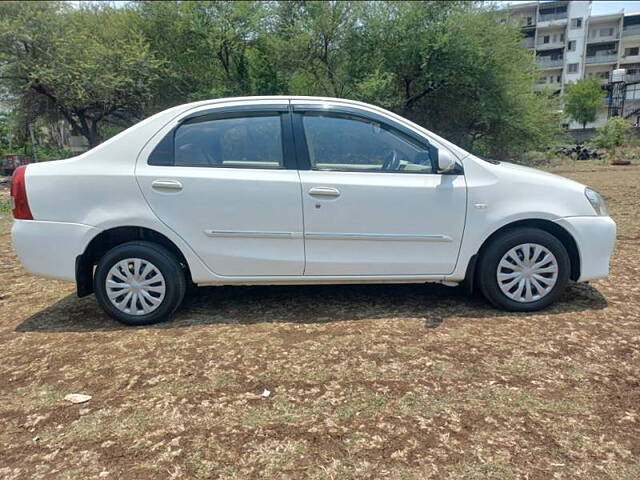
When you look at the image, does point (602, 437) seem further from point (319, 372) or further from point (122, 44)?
point (122, 44)

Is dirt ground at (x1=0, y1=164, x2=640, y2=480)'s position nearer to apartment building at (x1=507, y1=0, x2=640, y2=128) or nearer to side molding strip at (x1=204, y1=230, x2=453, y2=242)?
side molding strip at (x1=204, y1=230, x2=453, y2=242)

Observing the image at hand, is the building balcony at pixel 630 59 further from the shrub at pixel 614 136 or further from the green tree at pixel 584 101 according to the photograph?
the shrub at pixel 614 136

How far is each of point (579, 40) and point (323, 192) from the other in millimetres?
69283

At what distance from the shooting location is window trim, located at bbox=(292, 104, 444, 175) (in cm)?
342

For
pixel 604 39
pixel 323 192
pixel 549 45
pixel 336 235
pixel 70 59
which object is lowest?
pixel 336 235

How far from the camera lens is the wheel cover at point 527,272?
351cm

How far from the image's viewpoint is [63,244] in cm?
330

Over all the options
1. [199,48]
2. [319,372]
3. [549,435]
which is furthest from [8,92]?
[549,435]

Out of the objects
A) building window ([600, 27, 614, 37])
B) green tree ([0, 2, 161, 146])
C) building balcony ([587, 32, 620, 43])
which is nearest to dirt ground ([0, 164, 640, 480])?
green tree ([0, 2, 161, 146])

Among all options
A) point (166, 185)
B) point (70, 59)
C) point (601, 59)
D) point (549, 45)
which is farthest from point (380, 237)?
point (601, 59)

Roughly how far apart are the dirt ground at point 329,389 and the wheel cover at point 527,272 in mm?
185

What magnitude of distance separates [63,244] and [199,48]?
1872 cm

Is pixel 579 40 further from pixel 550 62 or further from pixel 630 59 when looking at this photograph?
pixel 630 59

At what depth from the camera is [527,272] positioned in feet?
11.6
